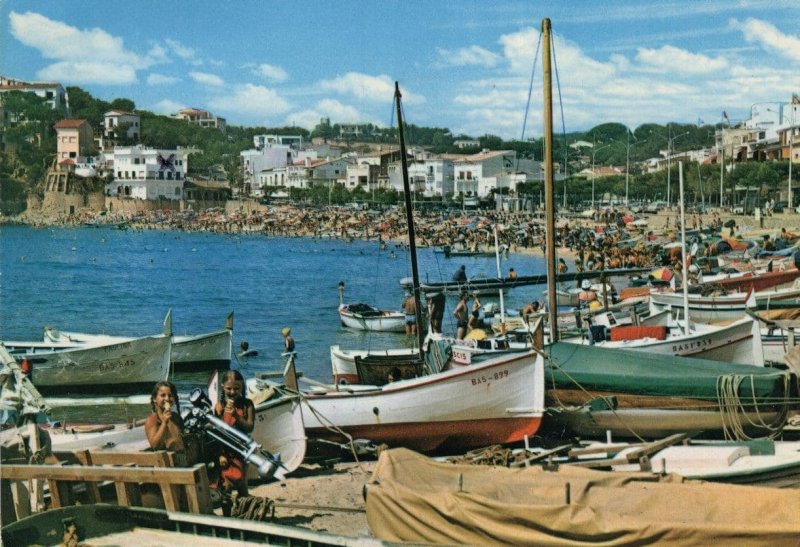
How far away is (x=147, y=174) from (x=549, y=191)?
163 meters

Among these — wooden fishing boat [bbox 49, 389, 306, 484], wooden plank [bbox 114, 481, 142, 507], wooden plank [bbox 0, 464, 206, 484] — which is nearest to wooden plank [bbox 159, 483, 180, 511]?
wooden plank [bbox 0, 464, 206, 484]

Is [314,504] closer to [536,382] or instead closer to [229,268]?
[536,382]

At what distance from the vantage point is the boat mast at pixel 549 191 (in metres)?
18.6

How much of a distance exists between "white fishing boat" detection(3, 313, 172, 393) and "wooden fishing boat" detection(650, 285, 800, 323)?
13.2 meters

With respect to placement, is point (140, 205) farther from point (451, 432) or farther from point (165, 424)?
point (165, 424)

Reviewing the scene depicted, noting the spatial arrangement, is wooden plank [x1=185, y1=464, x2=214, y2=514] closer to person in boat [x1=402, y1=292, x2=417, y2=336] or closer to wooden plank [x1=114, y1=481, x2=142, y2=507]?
wooden plank [x1=114, y1=481, x2=142, y2=507]

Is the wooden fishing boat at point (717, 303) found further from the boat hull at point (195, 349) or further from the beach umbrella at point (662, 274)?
the boat hull at point (195, 349)

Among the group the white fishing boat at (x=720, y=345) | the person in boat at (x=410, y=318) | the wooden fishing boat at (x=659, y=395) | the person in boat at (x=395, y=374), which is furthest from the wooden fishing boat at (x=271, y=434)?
the person in boat at (x=410, y=318)

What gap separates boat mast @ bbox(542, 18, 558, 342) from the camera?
18594 millimetres

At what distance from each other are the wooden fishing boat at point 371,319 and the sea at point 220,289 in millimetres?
431

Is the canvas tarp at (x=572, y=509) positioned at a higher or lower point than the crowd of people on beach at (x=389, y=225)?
higher

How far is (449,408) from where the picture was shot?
15383mm

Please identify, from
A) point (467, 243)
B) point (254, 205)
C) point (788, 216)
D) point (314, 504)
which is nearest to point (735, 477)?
point (314, 504)

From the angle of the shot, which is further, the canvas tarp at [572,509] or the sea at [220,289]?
the sea at [220,289]
